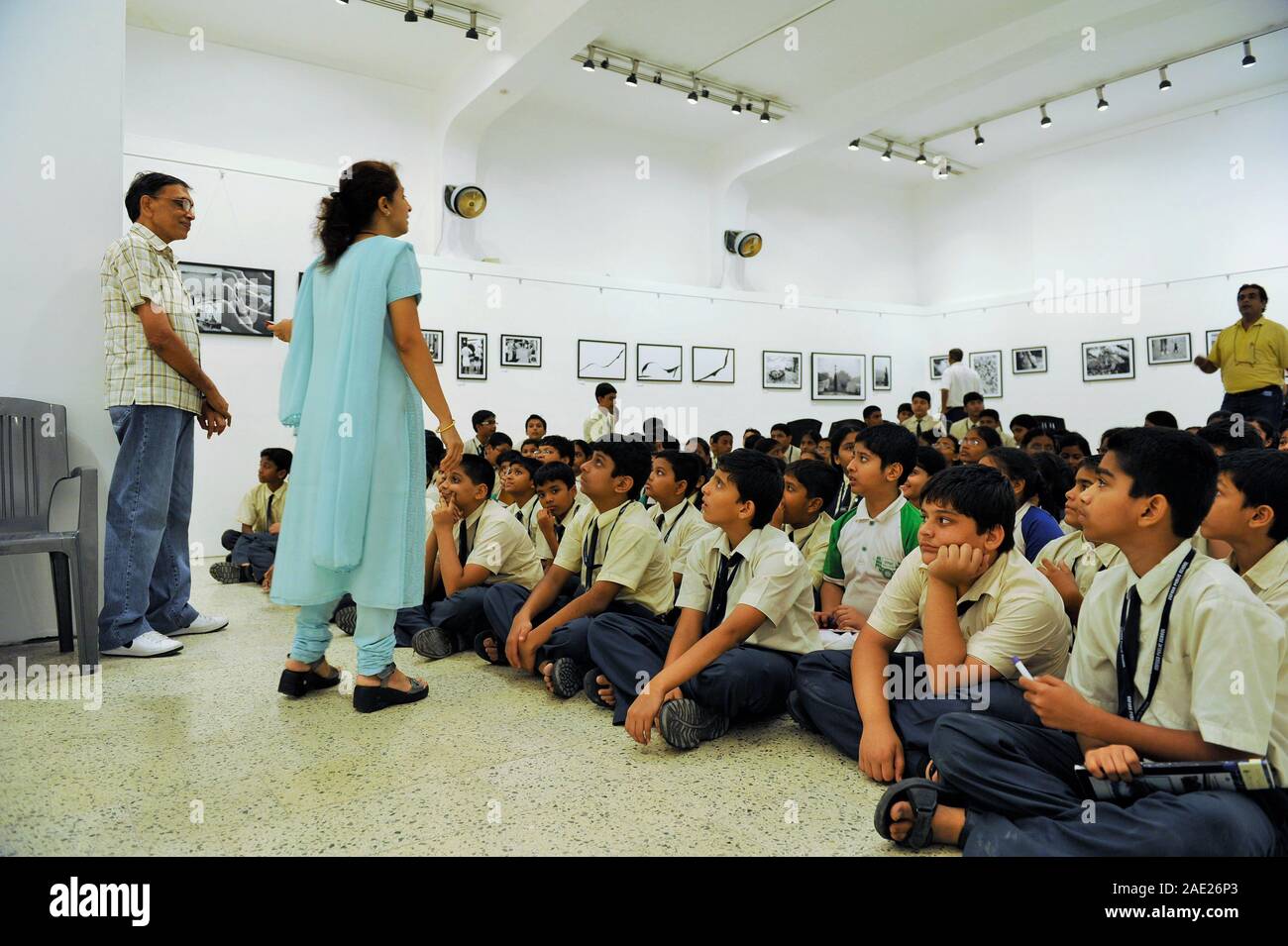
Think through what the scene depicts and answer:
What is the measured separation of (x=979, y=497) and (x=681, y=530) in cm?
171

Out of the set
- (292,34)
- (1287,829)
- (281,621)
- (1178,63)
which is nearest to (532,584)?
(281,621)

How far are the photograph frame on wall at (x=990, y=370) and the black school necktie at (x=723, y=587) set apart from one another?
1038 cm

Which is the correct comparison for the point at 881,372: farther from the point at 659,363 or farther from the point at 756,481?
the point at 756,481

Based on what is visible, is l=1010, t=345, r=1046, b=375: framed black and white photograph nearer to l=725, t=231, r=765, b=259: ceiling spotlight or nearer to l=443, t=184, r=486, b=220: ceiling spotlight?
l=725, t=231, r=765, b=259: ceiling spotlight

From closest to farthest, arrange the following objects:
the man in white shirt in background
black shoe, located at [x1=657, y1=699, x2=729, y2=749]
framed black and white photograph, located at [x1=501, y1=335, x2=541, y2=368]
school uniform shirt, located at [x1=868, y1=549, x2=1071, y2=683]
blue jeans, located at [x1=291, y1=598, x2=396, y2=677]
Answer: school uniform shirt, located at [x1=868, y1=549, x2=1071, y2=683]
black shoe, located at [x1=657, y1=699, x2=729, y2=749]
blue jeans, located at [x1=291, y1=598, x2=396, y2=677]
framed black and white photograph, located at [x1=501, y1=335, x2=541, y2=368]
the man in white shirt in background

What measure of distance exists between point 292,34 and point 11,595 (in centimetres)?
697

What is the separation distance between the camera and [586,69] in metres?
9.13

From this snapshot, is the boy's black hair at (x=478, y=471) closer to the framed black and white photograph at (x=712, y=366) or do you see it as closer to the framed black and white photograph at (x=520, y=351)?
the framed black and white photograph at (x=520, y=351)

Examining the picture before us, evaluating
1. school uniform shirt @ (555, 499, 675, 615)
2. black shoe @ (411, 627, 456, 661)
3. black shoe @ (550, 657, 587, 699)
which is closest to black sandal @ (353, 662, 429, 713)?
black shoe @ (550, 657, 587, 699)

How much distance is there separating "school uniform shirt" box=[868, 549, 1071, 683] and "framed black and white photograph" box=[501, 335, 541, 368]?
24.2ft

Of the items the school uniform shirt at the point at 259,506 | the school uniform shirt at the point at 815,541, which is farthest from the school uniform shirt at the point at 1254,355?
the school uniform shirt at the point at 259,506

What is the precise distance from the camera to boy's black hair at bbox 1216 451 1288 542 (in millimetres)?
1970

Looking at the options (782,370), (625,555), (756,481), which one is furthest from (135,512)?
(782,370)

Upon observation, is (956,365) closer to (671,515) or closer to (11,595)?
(671,515)
